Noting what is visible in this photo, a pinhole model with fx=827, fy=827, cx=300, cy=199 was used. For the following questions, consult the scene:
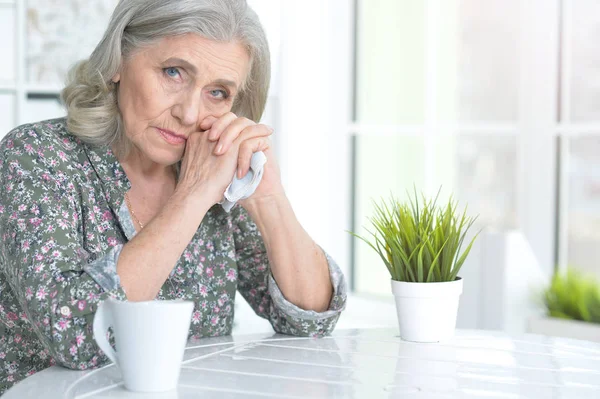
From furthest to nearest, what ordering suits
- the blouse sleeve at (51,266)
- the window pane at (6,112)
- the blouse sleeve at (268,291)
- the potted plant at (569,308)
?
the window pane at (6,112) < the potted plant at (569,308) < the blouse sleeve at (268,291) < the blouse sleeve at (51,266)

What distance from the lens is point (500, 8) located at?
3.07 meters

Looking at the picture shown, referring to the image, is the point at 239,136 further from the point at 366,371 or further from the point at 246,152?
the point at 366,371

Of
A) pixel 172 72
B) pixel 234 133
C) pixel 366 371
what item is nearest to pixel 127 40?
pixel 172 72

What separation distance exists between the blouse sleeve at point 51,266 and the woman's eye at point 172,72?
0.32 meters

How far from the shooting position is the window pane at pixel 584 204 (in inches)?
110

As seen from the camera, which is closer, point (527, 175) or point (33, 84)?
point (527, 175)

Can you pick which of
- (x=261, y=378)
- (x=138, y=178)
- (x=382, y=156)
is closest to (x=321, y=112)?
(x=382, y=156)

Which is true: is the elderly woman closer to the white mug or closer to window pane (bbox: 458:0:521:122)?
the white mug

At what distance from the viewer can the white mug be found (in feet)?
3.39

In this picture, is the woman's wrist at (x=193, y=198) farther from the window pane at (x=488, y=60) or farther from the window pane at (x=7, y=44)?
the window pane at (x=7, y=44)

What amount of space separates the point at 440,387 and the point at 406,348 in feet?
0.90

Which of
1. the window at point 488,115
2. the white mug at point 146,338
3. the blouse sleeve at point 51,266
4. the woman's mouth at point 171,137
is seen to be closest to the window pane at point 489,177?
the window at point 488,115

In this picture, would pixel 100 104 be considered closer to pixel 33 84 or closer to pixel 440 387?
pixel 440 387

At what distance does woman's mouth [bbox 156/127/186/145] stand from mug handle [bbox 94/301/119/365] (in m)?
0.61
